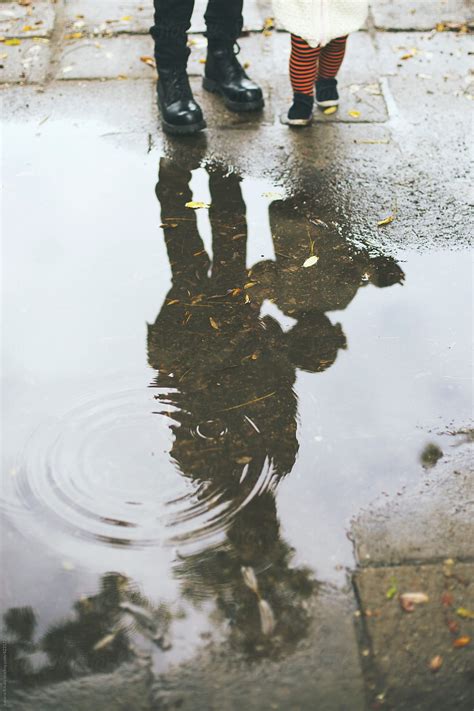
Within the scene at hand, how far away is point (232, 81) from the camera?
14.0 feet

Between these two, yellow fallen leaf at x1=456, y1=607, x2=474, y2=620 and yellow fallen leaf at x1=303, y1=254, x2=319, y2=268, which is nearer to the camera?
yellow fallen leaf at x1=456, y1=607, x2=474, y2=620

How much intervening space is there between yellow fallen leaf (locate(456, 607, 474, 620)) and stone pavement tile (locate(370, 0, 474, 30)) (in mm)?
4163

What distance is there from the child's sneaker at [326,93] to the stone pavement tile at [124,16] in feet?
3.69

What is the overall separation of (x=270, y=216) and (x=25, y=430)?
1576mm

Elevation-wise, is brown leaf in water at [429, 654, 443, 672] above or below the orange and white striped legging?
below

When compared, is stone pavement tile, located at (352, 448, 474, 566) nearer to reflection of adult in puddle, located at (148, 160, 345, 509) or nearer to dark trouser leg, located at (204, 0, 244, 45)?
reflection of adult in puddle, located at (148, 160, 345, 509)

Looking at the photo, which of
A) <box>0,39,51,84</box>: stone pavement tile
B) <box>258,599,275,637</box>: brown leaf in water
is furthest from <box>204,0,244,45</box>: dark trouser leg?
<box>258,599,275,637</box>: brown leaf in water

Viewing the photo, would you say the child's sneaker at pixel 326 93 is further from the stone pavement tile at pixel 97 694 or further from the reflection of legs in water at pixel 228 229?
the stone pavement tile at pixel 97 694

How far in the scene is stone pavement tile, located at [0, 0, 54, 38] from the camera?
5.07 meters

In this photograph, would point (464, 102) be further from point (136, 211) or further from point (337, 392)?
point (337, 392)

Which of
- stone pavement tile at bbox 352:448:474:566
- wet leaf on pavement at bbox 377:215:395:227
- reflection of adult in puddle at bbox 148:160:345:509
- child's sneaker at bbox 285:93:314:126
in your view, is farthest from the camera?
child's sneaker at bbox 285:93:314:126

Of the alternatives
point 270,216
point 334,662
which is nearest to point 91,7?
point 270,216

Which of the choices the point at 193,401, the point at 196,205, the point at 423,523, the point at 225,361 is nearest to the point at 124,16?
the point at 196,205

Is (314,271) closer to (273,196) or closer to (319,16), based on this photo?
(273,196)
